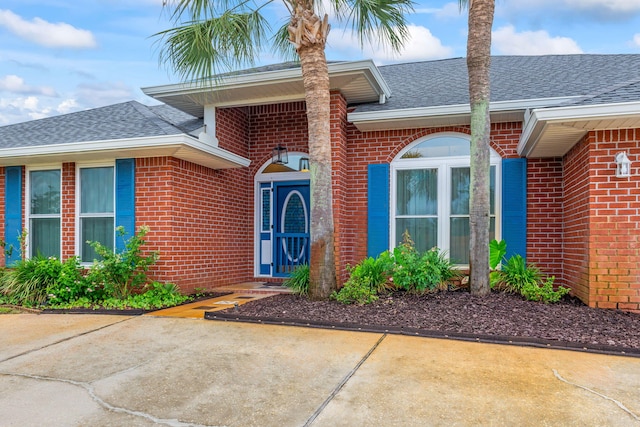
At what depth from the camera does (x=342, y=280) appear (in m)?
7.79

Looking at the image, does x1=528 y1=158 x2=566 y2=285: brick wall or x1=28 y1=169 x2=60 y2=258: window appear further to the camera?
x1=28 y1=169 x2=60 y2=258: window

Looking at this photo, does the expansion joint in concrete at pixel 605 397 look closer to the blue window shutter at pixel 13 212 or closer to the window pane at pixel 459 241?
the window pane at pixel 459 241

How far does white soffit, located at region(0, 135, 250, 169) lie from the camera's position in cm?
677

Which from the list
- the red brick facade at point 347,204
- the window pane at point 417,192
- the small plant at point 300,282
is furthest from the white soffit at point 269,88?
the small plant at point 300,282

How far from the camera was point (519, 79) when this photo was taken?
849 cm

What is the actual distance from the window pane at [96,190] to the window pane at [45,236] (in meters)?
0.75

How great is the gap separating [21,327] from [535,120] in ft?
22.3

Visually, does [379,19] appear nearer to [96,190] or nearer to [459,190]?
[459,190]

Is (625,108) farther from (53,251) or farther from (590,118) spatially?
(53,251)

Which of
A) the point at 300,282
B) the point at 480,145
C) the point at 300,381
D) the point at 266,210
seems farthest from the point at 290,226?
the point at 300,381

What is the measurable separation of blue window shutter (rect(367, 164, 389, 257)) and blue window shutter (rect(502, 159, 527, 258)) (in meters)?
1.99

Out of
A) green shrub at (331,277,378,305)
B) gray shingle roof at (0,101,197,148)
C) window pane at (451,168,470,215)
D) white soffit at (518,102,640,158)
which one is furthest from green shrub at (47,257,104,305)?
white soffit at (518,102,640,158)

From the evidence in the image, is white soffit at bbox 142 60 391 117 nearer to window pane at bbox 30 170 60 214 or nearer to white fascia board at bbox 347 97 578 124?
white fascia board at bbox 347 97 578 124

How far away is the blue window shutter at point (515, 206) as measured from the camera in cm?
731
